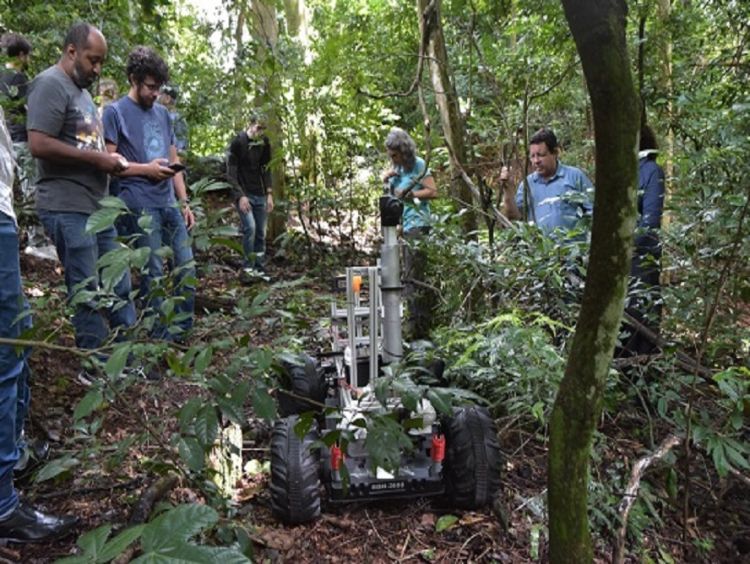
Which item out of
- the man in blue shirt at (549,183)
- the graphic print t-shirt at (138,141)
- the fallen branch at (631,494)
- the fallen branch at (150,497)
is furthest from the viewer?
the man in blue shirt at (549,183)

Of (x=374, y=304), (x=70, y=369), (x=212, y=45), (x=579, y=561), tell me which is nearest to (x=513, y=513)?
(x=374, y=304)

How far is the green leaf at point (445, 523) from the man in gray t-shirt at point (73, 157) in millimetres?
2036

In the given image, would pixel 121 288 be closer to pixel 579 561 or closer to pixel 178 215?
pixel 178 215

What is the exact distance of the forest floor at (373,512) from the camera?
259 cm

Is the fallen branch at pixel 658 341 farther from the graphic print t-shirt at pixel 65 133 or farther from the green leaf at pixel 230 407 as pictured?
the graphic print t-shirt at pixel 65 133

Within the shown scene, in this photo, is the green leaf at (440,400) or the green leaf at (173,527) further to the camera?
the green leaf at (440,400)

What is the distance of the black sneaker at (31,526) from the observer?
87.3 inches

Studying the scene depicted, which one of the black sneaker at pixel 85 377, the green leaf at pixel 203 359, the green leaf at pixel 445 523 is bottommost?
the green leaf at pixel 445 523

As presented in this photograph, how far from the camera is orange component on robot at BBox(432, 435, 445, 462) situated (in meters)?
2.74

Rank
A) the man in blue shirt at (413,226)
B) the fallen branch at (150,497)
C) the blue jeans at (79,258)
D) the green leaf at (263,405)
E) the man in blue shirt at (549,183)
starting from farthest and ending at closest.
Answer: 1. the man in blue shirt at (413,226)
2. the man in blue shirt at (549,183)
3. the blue jeans at (79,258)
4. the fallen branch at (150,497)
5. the green leaf at (263,405)

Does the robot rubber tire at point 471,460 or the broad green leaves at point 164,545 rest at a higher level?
the broad green leaves at point 164,545

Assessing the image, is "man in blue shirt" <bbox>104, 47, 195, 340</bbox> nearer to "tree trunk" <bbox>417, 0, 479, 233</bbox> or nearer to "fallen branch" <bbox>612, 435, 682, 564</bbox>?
"tree trunk" <bbox>417, 0, 479, 233</bbox>

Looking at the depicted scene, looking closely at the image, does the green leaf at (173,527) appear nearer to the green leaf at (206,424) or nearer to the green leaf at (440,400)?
the green leaf at (206,424)

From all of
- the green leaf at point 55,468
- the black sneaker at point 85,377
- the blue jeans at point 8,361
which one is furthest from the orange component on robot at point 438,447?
the black sneaker at point 85,377
